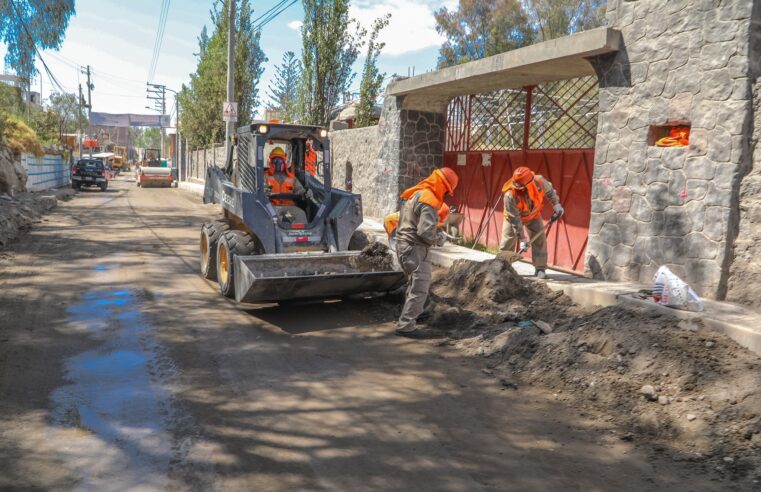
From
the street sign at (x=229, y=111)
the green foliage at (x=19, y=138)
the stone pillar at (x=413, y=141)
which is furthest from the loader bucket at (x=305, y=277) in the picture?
the green foliage at (x=19, y=138)

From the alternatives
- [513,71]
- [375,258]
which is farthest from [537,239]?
[513,71]

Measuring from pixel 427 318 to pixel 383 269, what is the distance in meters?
1.07

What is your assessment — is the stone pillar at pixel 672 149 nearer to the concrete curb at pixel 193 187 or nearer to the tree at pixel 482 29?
the concrete curb at pixel 193 187

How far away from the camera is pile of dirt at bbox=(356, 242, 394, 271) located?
27.1 ft

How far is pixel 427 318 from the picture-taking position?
757 centimetres

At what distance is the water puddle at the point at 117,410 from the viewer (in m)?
3.72

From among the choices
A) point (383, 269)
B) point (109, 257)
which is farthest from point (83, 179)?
point (383, 269)

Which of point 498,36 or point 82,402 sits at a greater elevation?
point 498,36

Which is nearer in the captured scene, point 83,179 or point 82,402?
point 82,402

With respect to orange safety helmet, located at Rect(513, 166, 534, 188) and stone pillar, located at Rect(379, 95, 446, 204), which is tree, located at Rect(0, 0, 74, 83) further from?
orange safety helmet, located at Rect(513, 166, 534, 188)

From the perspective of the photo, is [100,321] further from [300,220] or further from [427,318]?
[427,318]

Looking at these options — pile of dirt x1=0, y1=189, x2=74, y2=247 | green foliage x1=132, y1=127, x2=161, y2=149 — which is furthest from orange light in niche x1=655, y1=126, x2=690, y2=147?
green foliage x1=132, y1=127, x2=161, y2=149

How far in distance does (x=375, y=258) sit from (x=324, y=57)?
46.0 feet

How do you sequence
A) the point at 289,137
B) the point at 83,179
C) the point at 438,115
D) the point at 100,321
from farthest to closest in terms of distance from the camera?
the point at 83,179 < the point at 438,115 < the point at 289,137 < the point at 100,321
